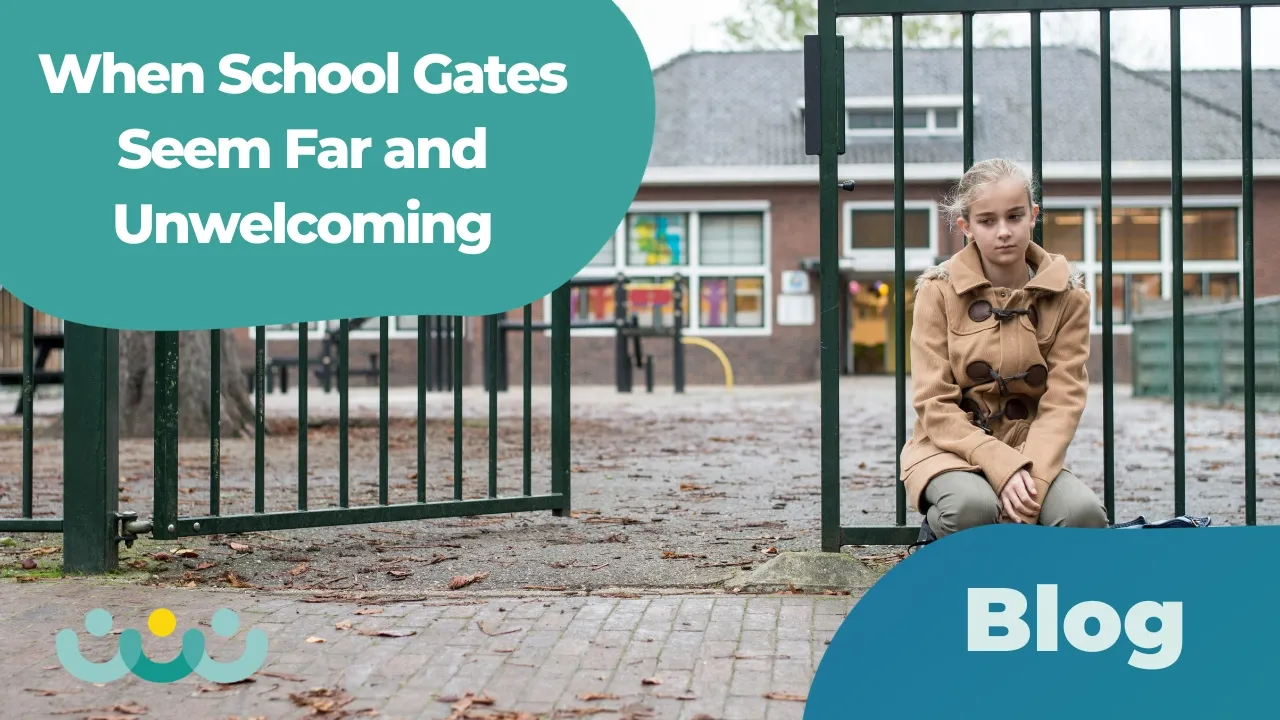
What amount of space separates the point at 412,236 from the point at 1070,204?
79.4ft

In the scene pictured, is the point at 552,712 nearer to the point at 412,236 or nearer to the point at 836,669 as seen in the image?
the point at 836,669

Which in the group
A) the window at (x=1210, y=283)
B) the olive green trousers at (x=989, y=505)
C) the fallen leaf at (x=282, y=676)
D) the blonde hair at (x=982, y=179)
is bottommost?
the fallen leaf at (x=282, y=676)

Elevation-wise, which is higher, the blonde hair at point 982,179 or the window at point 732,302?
the window at point 732,302

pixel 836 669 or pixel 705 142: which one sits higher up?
pixel 705 142

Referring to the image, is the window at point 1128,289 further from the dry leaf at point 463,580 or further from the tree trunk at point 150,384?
the dry leaf at point 463,580

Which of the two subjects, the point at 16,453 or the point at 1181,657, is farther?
the point at 16,453

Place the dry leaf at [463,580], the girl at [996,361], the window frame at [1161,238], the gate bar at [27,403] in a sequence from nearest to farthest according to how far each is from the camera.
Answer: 1. the girl at [996,361]
2. the dry leaf at [463,580]
3. the gate bar at [27,403]
4. the window frame at [1161,238]

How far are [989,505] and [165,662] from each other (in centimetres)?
208

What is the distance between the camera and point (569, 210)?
4801 millimetres

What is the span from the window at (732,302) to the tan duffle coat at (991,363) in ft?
77.4

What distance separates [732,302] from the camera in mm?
27297

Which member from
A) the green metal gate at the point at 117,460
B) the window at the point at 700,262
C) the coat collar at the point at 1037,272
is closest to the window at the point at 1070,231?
the window at the point at 700,262

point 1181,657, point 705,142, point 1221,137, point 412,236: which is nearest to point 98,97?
point 412,236

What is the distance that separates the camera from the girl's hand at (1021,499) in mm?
3369
